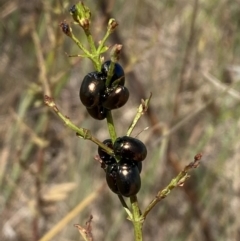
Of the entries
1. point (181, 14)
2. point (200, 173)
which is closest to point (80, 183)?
point (200, 173)

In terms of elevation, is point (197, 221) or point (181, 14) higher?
point (181, 14)

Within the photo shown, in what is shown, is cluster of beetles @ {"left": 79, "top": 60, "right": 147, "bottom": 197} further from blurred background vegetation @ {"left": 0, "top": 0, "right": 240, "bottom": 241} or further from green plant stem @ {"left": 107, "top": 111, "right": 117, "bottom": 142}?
blurred background vegetation @ {"left": 0, "top": 0, "right": 240, "bottom": 241}

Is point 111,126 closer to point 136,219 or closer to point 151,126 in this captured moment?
point 136,219

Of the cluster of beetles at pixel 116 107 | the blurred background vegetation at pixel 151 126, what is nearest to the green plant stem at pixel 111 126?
the cluster of beetles at pixel 116 107

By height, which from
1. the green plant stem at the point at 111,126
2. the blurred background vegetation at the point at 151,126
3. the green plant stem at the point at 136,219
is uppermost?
the blurred background vegetation at the point at 151,126

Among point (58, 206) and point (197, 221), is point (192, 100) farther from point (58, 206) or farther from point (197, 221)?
point (58, 206)

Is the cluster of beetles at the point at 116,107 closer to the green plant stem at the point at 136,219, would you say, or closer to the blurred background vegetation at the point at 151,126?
the green plant stem at the point at 136,219

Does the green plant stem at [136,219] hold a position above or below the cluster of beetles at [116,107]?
below
